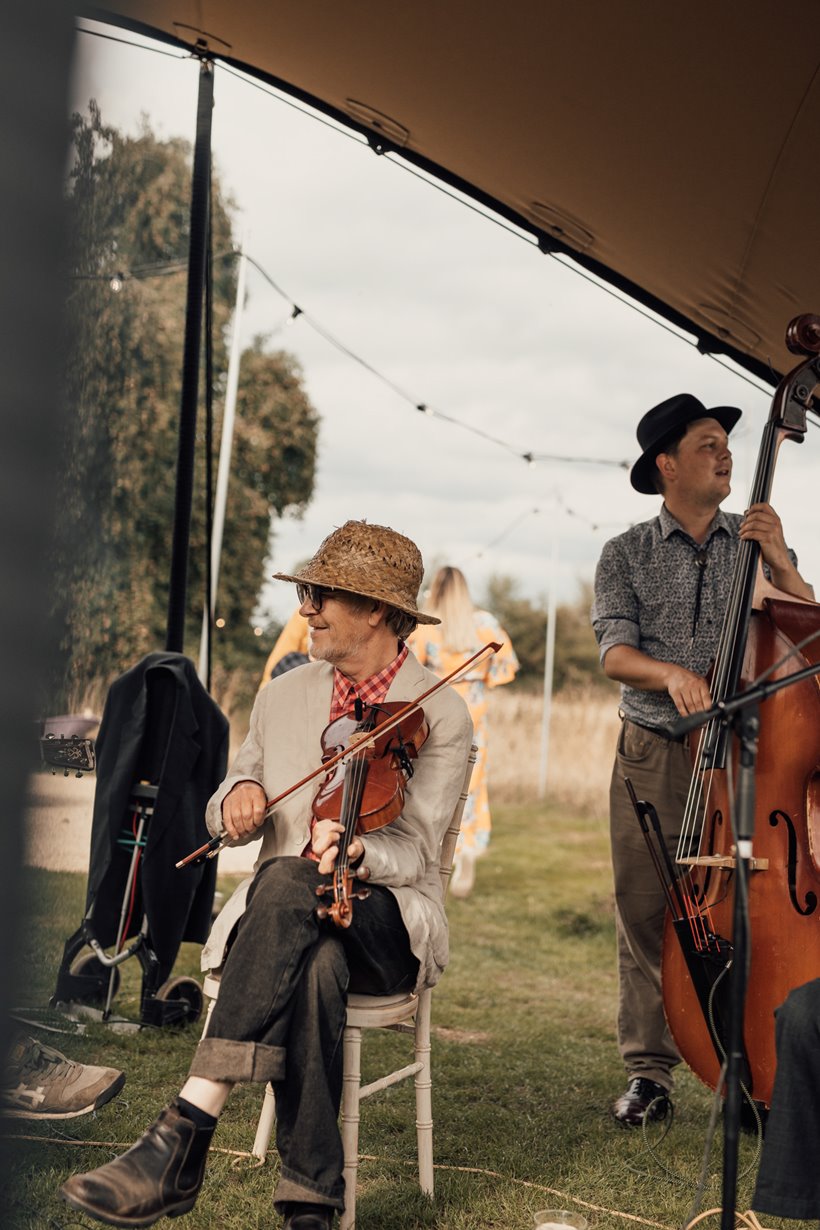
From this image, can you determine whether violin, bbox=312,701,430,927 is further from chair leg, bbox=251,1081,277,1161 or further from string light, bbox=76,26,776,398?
string light, bbox=76,26,776,398

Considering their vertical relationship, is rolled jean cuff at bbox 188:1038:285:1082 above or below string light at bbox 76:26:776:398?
below

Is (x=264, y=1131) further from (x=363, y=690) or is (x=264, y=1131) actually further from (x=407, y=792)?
(x=363, y=690)

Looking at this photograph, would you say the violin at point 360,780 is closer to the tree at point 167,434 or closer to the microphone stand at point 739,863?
the microphone stand at point 739,863

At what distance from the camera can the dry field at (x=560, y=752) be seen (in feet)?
35.3

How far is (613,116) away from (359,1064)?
2281mm

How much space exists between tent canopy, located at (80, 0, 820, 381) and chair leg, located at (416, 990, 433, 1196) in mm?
2054

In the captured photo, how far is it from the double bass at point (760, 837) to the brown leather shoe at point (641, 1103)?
1.94ft

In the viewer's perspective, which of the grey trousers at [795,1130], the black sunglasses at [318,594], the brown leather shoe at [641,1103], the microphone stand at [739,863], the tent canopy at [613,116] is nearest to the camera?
the microphone stand at [739,863]

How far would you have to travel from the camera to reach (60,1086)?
265 centimetres

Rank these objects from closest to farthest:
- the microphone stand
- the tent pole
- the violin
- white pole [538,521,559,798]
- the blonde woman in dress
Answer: the microphone stand, the violin, the tent pole, the blonde woman in dress, white pole [538,521,559,798]

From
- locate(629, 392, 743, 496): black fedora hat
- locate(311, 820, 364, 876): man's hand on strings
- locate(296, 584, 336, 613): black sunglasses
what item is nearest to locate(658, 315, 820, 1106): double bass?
locate(629, 392, 743, 496): black fedora hat

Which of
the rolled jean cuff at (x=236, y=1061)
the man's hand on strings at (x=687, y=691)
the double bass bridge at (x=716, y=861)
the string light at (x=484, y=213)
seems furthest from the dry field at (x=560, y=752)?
the rolled jean cuff at (x=236, y=1061)

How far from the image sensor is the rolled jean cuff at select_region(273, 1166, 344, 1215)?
7.06ft

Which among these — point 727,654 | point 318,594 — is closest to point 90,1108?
point 318,594
